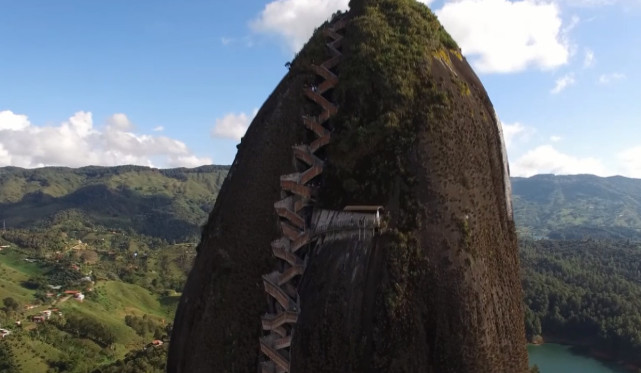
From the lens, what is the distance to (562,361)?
89.9m

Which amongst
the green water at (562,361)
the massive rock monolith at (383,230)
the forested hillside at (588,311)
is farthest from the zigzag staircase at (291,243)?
the forested hillside at (588,311)

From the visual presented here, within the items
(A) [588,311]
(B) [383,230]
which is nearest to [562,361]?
(A) [588,311]

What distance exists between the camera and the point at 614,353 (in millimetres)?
93188

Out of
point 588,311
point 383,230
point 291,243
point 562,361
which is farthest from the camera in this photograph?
point 588,311

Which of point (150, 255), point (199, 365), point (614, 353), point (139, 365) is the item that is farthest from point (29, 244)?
point (199, 365)

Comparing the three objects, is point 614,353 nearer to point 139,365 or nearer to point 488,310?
point 139,365

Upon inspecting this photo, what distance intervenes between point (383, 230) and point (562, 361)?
98.9 meters

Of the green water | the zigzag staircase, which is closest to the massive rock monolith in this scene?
the zigzag staircase

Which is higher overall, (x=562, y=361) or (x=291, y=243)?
(x=291, y=243)

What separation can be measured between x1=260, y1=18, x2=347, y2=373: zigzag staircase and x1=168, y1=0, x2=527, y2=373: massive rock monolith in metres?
0.13

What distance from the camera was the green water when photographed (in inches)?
3305

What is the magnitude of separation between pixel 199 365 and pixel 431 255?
3.22m

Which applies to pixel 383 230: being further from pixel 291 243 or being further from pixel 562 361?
pixel 562 361

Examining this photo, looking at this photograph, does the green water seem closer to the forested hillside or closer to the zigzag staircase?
the forested hillside
